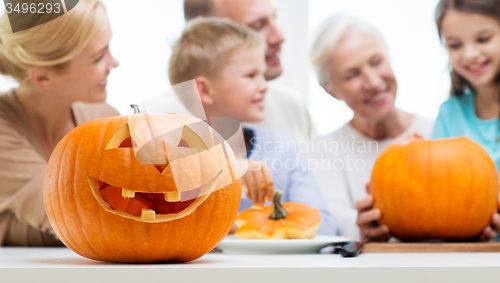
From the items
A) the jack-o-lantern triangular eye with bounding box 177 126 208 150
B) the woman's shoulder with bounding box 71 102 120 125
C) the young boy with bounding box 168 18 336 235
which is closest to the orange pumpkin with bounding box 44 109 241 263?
the jack-o-lantern triangular eye with bounding box 177 126 208 150

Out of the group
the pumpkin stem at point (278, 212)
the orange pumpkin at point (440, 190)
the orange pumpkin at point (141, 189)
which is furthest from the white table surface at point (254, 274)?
the orange pumpkin at point (440, 190)

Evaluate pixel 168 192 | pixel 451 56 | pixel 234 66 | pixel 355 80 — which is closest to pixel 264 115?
pixel 234 66

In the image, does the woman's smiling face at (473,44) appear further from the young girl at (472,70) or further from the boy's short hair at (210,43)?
the boy's short hair at (210,43)

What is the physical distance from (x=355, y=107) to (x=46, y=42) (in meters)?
1.11

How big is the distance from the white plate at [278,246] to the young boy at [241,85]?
27.3 inches

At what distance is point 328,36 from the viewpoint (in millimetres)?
1530

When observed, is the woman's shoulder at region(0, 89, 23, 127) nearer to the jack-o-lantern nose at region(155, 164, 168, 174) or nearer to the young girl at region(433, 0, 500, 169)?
the jack-o-lantern nose at region(155, 164, 168, 174)

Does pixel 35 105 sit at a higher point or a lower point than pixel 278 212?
higher

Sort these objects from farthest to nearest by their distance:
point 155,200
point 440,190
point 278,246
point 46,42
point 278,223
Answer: point 46,42
point 440,190
point 278,223
point 278,246
point 155,200

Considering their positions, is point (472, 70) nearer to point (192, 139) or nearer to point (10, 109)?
point (192, 139)

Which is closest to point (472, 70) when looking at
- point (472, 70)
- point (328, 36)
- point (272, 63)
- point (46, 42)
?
point (472, 70)

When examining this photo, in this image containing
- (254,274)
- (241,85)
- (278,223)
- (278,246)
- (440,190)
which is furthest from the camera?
(241,85)

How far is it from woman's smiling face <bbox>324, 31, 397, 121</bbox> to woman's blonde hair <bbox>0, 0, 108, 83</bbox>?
2.96ft

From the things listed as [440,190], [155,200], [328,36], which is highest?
[328,36]
